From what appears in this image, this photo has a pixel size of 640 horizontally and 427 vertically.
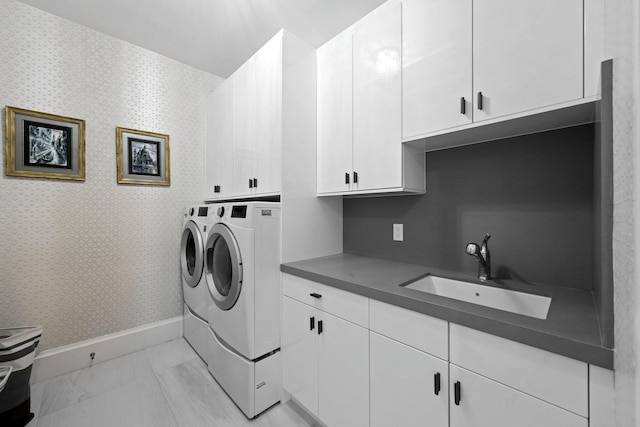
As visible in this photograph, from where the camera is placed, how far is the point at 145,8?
6.00 ft

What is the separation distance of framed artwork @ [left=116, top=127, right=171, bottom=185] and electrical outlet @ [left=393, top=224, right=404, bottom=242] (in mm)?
2123

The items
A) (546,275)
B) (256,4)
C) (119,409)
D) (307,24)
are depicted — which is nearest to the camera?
(546,275)

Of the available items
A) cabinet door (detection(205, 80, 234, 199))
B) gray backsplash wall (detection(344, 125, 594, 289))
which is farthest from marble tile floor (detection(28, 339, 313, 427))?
cabinet door (detection(205, 80, 234, 199))

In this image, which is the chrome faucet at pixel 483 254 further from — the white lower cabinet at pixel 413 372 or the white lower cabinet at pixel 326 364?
the white lower cabinet at pixel 326 364

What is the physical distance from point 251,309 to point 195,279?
3.00 ft

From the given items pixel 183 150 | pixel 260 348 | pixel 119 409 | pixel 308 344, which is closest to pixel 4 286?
pixel 119 409

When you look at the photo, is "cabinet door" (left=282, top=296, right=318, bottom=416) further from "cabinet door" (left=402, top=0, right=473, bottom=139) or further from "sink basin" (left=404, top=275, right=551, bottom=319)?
"cabinet door" (left=402, top=0, right=473, bottom=139)

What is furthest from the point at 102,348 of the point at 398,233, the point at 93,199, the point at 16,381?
the point at 398,233

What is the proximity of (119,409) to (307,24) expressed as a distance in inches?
114

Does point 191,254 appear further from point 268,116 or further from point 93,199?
point 268,116

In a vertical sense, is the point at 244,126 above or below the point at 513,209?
above

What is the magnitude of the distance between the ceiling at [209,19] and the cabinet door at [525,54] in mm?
967

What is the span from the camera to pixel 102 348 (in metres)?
2.11

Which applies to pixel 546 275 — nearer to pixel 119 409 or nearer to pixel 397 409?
pixel 397 409
